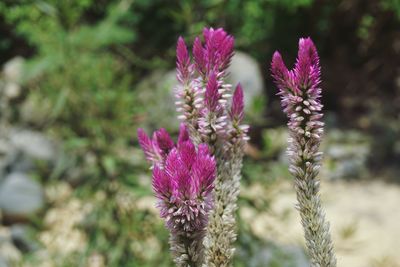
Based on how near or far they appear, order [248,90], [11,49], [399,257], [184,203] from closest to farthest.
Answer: [184,203] < [399,257] < [248,90] < [11,49]

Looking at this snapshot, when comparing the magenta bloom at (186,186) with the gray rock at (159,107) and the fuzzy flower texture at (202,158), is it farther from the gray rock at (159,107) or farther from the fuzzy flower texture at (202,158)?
the gray rock at (159,107)

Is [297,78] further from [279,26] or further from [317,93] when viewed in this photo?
[279,26]

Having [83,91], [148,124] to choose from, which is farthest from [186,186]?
[148,124]

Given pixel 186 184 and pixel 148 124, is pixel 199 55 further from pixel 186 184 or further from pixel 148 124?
pixel 148 124

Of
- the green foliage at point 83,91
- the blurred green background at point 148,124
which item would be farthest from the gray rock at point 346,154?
the green foliage at point 83,91

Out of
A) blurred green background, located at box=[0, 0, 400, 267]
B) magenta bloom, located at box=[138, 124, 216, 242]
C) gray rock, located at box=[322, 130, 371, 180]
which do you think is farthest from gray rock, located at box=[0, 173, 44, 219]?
magenta bloom, located at box=[138, 124, 216, 242]

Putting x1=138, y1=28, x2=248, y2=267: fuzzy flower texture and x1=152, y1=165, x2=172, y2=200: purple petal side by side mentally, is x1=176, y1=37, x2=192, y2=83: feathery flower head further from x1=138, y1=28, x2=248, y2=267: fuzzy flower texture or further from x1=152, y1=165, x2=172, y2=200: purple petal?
x1=152, y1=165, x2=172, y2=200: purple petal

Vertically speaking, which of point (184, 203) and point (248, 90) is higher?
point (248, 90)

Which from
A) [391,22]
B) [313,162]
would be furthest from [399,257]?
[313,162]
